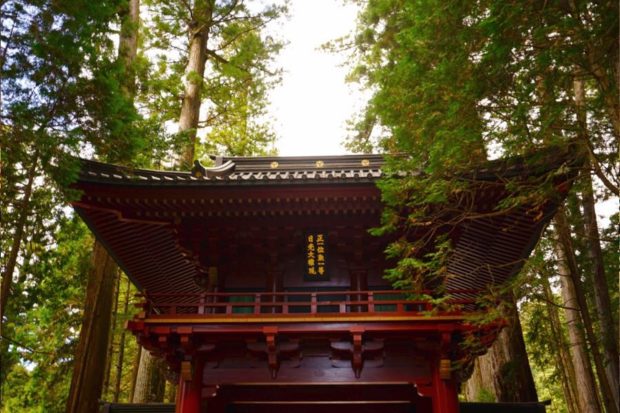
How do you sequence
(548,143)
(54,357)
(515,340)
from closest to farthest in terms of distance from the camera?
(548,143), (515,340), (54,357)

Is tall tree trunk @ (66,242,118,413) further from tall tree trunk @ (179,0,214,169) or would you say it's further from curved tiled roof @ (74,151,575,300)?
tall tree trunk @ (179,0,214,169)

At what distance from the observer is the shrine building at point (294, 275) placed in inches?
285

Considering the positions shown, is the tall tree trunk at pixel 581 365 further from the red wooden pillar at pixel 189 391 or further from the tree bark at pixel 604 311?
the red wooden pillar at pixel 189 391

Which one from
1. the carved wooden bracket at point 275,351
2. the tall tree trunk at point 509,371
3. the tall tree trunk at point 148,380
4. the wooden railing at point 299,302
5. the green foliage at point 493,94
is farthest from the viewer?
the tall tree trunk at point 148,380

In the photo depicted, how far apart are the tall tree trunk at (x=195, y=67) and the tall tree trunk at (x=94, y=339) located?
3907 millimetres

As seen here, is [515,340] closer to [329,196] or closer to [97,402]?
[329,196]

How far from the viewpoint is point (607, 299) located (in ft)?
28.0

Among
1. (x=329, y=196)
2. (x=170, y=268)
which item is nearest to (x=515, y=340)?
(x=329, y=196)

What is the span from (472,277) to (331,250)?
2.71 m

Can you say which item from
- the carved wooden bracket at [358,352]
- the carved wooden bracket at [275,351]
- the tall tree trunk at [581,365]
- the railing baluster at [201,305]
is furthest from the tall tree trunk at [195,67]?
the tall tree trunk at [581,365]

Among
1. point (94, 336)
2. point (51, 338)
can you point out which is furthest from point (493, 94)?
point (51, 338)

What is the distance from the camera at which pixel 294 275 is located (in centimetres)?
866

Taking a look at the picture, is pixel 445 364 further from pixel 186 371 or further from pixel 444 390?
pixel 186 371

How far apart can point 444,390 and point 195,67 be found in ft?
37.1
